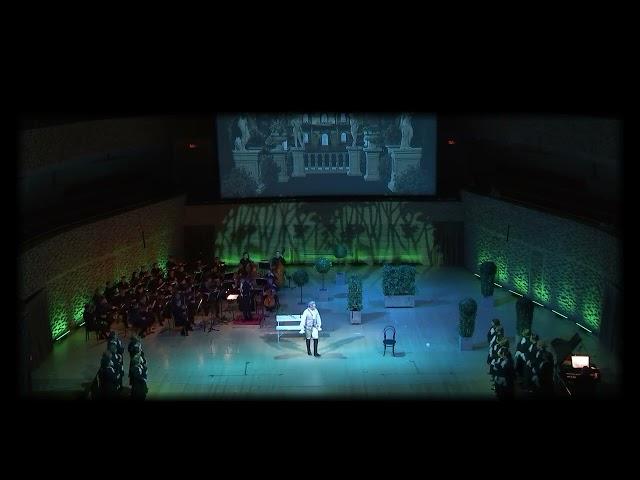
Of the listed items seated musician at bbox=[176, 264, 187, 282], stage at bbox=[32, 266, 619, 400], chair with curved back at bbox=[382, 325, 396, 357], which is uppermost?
seated musician at bbox=[176, 264, 187, 282]

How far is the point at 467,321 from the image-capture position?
17062mm

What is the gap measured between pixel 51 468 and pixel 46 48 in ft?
18.2

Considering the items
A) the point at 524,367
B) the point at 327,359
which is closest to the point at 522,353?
the point at 524,367

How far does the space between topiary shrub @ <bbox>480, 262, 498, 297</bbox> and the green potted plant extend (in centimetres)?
180

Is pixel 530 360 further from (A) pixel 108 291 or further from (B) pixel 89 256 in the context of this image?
(B) pixel 89 256

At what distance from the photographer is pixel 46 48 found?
10.9m

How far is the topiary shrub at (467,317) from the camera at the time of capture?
55.7ft

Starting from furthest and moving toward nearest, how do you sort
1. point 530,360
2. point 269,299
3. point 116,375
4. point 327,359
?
point 269,299 → point 327,359 → point 116,375 → point 530,360

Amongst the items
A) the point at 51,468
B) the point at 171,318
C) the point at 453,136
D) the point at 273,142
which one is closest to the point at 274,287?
the point at 171,318

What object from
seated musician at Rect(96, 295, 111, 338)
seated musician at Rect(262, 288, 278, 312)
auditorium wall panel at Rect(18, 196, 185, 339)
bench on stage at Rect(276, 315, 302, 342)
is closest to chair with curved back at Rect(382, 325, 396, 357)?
bench on stage at Rect(276, 315, 302, 342)

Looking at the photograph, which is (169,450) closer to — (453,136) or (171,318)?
(171,318)

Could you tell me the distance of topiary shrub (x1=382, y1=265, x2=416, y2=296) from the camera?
20.0 meters

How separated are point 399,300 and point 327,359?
3956 mm

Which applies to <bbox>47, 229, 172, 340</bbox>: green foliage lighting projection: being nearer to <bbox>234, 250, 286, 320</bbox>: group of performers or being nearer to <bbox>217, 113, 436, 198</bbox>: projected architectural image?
<bbox>234, 250, 286, 320</bbox>: group of performers
